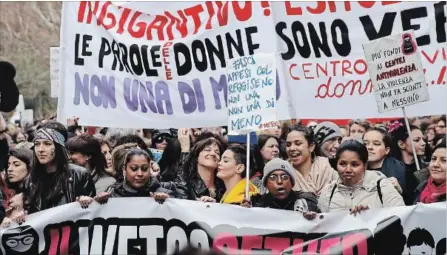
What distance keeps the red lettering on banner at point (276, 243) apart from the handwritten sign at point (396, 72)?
2.22 metres

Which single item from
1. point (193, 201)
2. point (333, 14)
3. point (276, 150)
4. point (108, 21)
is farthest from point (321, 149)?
point (193, 201)

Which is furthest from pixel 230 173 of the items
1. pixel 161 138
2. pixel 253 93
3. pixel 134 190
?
pixel 161 138

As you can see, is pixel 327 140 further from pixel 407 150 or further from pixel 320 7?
pixel 320 7

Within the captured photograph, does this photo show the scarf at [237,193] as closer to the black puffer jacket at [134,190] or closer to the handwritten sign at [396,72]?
the black puffer jacket at [134,190]

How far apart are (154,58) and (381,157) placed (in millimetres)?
2043

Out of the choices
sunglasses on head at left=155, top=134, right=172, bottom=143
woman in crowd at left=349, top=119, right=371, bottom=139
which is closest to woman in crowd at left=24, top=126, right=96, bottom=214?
sunglasses on head at left=155, top=134, right=172, bottom=143

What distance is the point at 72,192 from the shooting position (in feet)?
25.5

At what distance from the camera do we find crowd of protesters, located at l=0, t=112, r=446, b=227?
763 centimetres

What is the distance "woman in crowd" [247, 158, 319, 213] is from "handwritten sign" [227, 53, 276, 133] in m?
0.77

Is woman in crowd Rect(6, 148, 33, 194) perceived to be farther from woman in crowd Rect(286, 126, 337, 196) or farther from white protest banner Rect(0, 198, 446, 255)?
woman in crowd Rect(286, 126, 337, 196)

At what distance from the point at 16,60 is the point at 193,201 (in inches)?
1636

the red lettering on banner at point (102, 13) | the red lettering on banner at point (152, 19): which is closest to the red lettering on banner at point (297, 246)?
the red lettering on banner at point (152, 19)

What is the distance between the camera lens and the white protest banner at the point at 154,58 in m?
9.81

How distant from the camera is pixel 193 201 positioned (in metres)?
7.62
